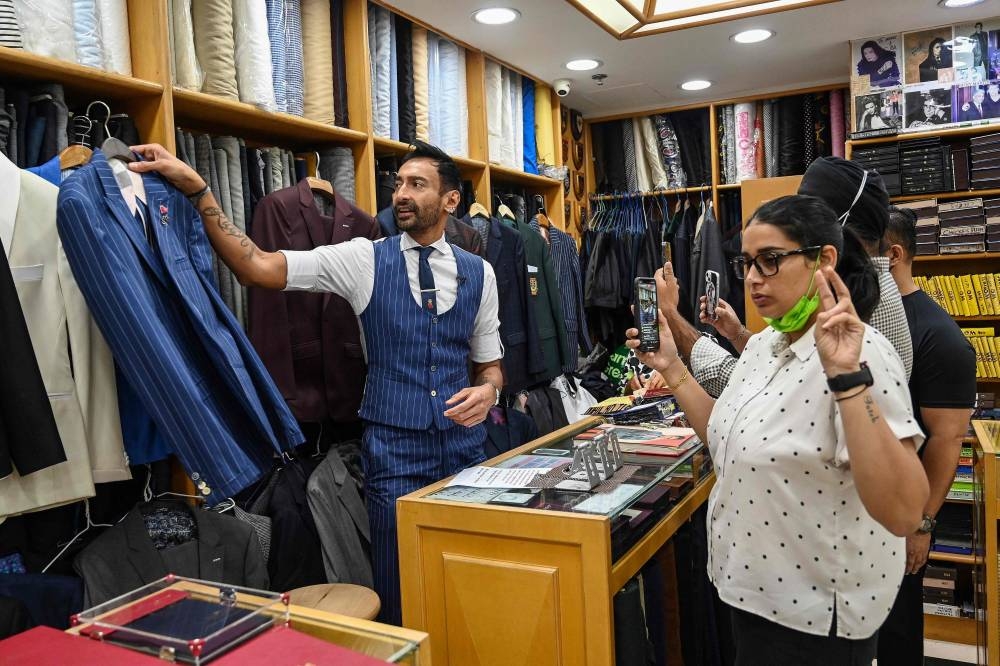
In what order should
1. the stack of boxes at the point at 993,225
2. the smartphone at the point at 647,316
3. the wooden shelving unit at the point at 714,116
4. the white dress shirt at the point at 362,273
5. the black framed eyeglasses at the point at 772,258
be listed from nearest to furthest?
the black framed eyeglasses at the point at 772,258 < the smartphone at the point at 647,316 < the white dress shirt at the point at 362,273 < the stack of boxes at the point at 993,225 < the wooden shelving unit at the point at 714,116

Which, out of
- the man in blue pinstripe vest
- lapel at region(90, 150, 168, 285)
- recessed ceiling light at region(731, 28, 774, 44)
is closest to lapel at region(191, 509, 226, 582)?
the man in blue pinstripe vest

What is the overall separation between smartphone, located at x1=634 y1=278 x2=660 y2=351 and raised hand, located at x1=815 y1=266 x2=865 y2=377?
2.02 feet

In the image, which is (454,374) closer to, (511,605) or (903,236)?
(511,605)

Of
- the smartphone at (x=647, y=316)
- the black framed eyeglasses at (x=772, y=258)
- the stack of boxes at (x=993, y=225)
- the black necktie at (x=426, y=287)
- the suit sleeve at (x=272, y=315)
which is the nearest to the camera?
the black framed eyeglasses at (x=772, y=258)

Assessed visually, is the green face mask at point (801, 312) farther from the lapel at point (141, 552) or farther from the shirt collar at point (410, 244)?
the lapel at point (141, 552)

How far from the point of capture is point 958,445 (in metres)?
2.09

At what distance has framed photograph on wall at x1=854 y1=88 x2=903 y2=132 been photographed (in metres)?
4.48

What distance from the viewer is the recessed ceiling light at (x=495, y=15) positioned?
12.0 feet

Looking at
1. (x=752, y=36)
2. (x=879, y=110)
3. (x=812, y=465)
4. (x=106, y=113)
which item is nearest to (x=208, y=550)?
(x=106, y=113)

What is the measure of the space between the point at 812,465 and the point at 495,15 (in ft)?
9.51

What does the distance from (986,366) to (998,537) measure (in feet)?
7.74

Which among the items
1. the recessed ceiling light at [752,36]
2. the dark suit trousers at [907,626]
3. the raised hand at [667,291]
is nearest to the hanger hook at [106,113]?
the raised hand at [667,291]

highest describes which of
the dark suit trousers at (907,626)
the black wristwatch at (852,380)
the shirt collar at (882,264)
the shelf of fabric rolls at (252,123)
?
the shelf of fabric rolls at (252,123)

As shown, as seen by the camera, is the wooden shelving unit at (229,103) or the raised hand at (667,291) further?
the wooden shelving unit at (229,103)
